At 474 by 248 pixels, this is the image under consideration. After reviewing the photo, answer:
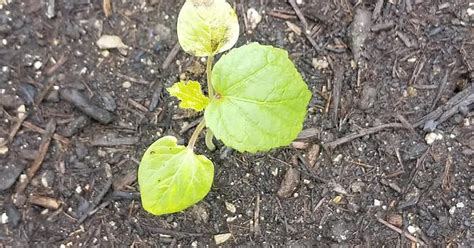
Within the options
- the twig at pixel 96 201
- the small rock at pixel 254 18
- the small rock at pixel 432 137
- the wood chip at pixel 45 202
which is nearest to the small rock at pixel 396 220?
the small rock at pixel 432 137

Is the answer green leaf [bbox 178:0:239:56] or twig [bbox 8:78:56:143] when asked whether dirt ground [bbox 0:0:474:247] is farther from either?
green leaf [bbox 178:0:239:56]

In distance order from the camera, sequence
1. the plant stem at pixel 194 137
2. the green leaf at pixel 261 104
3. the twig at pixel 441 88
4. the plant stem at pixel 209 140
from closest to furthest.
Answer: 1. the green leaf at pixel 261 104
2. the plant stem at pixel 194 137
3. the plant stem at pixel 209 140
4. the twig at pixel 441 88

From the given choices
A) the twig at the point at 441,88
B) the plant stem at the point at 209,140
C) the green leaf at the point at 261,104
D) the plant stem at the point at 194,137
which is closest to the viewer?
the green leaf at the point at 261,104

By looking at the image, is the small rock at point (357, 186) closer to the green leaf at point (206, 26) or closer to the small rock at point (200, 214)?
the small rock at point (200, 214)

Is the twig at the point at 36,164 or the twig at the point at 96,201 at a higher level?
the twig at the point at 36,164

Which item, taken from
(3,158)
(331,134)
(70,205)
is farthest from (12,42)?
(331,134)

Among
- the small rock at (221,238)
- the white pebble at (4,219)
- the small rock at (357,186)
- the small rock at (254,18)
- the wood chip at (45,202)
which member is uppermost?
the small rock at (254,18)

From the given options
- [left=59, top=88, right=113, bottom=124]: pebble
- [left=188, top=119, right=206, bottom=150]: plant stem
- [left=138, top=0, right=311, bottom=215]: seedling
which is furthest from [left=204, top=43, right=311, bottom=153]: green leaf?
[left=59, top=88, right=113, bottom=124]: pebble
